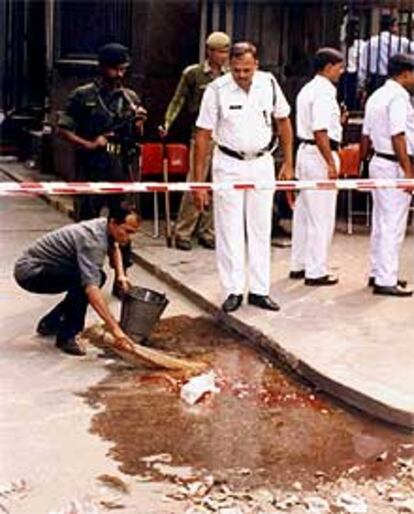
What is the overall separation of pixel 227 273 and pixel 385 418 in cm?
250

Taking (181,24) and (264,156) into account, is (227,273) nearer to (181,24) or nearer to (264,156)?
(264,156)

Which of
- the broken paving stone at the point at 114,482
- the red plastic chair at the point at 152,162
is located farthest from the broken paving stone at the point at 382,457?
the red plastic chair at the point at 152,162

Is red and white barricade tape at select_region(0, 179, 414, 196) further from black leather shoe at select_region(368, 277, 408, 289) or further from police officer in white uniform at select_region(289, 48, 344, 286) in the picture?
black leather shoe at select_region(368, 277, 408, 289)

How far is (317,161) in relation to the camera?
33.0 feet

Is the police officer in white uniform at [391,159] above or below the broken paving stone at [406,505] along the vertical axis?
above

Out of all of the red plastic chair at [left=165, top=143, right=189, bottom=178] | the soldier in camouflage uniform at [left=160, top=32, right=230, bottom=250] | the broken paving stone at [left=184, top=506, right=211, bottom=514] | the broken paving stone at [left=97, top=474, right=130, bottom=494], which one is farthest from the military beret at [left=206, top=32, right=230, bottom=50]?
the broken paving stone at [left=184, top=506, right=211, bottom=514]

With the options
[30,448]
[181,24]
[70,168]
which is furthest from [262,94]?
[70,168]

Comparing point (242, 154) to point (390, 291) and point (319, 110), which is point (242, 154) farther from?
point (390, 291)

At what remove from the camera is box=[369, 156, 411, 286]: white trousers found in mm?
9828

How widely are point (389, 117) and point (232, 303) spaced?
6.26ft

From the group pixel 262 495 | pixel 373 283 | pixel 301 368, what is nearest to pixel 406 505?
pixel 262 495

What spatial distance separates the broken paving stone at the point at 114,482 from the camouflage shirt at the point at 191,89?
6187mm

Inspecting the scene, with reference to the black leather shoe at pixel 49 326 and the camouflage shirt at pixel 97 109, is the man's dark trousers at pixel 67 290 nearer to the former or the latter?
the black leather shoe at pixel 49 326

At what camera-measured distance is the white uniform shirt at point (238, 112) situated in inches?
351
